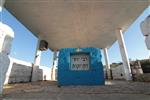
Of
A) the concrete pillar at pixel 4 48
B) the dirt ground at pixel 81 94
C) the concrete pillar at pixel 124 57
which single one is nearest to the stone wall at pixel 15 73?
the dirt ground at pixel 81 94

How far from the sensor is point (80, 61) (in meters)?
3.88

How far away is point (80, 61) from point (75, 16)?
9.93 feet

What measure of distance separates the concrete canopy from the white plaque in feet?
7.14

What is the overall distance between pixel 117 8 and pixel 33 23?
12.9ft

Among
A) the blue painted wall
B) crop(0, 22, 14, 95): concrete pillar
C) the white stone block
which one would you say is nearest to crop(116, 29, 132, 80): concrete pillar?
the blue painted wall

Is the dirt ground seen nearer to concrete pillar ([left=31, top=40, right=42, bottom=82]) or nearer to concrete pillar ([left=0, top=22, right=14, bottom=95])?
concrete pillar ([left=0, top=22, right=14, bottom=95])

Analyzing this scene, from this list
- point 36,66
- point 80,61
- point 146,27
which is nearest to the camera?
point 146,27

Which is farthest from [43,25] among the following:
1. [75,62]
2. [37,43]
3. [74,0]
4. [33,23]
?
[75,62]

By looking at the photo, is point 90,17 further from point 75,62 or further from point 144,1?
point 75,62

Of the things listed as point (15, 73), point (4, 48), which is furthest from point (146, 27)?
point (15, 73)

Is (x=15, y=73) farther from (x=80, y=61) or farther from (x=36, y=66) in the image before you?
(x=80, y=61)

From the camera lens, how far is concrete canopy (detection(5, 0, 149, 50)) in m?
5.30

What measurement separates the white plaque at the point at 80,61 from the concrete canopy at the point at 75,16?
218 centimetres

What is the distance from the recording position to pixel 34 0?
16.5 ft
